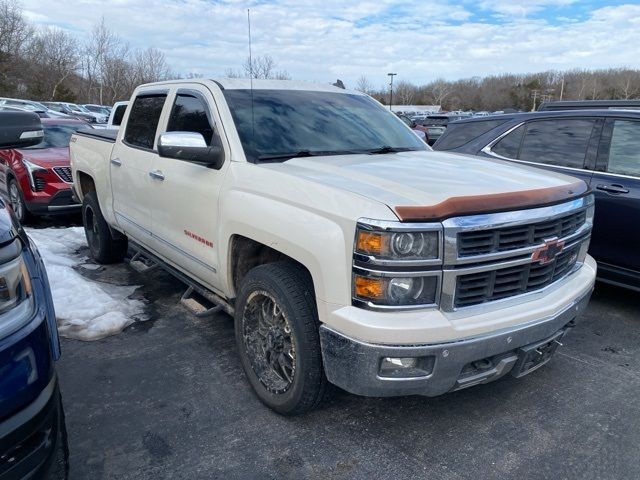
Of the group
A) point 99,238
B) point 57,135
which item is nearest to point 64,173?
point 57,135

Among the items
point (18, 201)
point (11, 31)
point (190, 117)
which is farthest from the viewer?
point (11, 31)

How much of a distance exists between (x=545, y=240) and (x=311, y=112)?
6.27ft

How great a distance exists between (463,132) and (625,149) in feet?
5.78

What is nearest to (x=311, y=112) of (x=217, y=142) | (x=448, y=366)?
(x=217, y=142)

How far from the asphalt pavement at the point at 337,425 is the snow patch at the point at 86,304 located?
8.4 inches

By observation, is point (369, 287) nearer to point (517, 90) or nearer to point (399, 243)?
point (399, 243)

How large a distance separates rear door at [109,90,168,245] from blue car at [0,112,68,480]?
243 centimetres

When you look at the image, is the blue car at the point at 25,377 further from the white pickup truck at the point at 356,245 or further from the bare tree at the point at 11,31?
the bare tree at the point at 11,31

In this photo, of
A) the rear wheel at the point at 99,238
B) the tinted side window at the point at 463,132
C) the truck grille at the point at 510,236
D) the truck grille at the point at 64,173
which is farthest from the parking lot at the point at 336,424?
the truck grille at the point at 64,173

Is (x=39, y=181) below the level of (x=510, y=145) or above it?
below

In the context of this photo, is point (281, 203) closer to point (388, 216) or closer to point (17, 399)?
point (388, 216)

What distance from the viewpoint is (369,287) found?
7.75ft

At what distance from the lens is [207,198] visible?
136 inches

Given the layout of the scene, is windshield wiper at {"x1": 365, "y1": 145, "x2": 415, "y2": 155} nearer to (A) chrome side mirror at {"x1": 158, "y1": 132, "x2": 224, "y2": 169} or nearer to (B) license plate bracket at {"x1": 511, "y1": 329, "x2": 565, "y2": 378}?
(A) chrome side mirror at {"x1": 158, "y1": 132, "x2": 224, "y2": 169}
